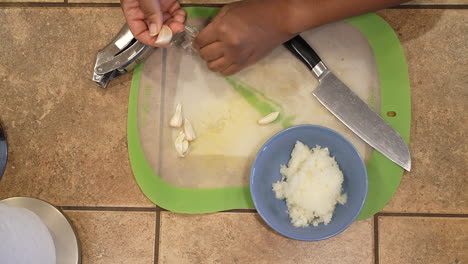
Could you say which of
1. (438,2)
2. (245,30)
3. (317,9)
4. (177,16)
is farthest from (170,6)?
(438,2)

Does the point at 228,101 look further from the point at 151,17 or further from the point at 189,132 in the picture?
the point at 151,17

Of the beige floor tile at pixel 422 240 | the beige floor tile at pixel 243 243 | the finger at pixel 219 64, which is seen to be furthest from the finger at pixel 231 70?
the beige floor tile at pixel 422 240

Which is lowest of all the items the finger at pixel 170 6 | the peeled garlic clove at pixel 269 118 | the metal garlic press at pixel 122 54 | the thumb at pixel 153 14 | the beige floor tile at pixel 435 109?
the beige floor tile at pixel 435 109

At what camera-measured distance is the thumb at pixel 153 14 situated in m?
0.67

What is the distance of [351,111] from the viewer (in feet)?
2.43

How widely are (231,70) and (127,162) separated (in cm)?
23

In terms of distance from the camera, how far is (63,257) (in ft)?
2.43

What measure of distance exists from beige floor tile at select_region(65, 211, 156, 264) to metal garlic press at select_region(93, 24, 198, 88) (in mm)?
217

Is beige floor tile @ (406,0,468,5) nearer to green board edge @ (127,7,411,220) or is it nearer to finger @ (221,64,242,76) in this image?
green board edge @ (127,7,411,220)

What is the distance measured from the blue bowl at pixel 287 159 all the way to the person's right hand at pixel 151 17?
0.77ft

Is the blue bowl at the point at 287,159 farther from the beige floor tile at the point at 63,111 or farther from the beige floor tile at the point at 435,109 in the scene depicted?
the beige floor tile at the point at 63,111

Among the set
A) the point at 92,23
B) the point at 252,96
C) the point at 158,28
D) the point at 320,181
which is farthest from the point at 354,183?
the point at 92,23

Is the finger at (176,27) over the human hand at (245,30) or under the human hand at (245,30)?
over

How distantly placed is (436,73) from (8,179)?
0.73m
